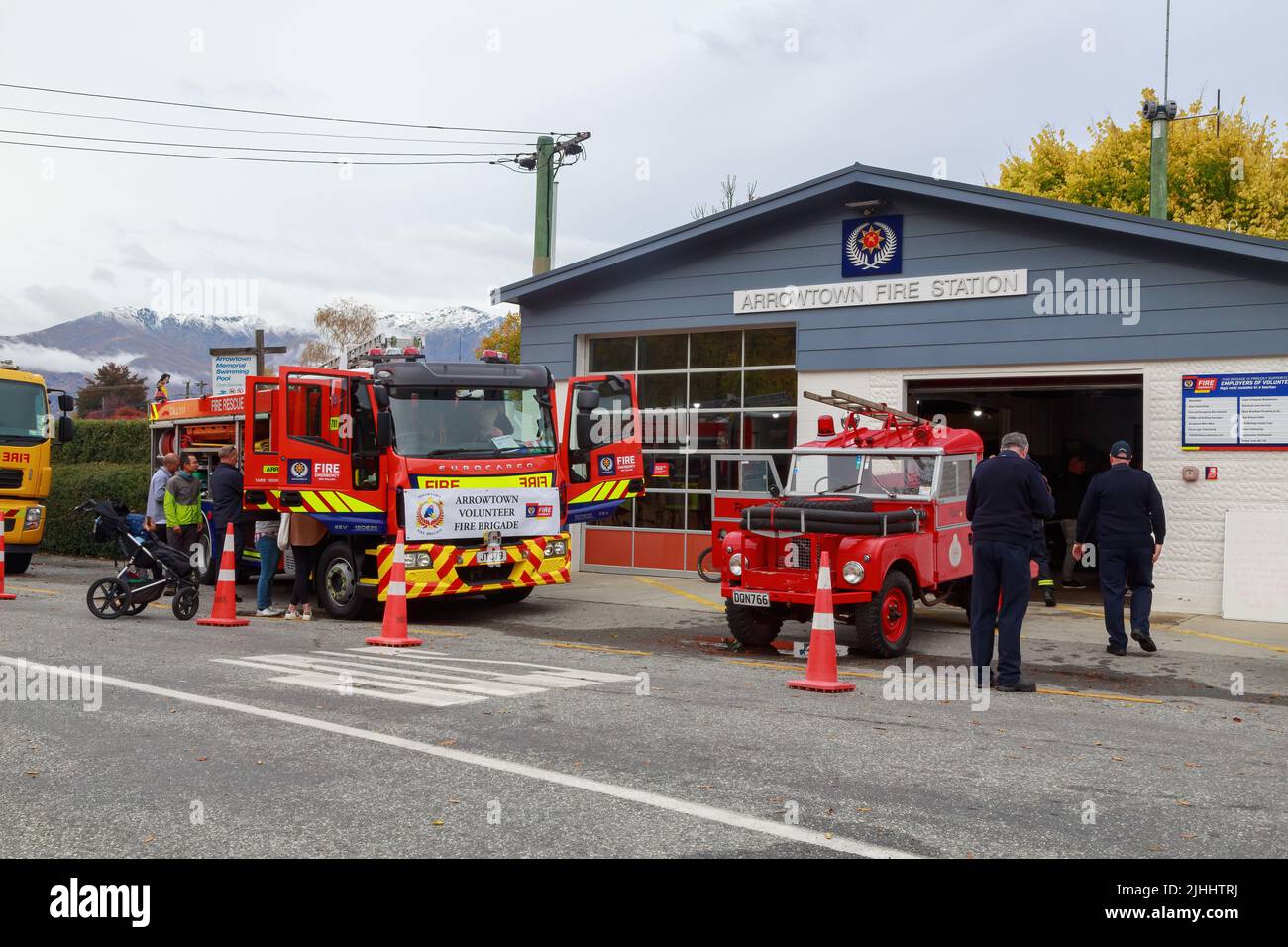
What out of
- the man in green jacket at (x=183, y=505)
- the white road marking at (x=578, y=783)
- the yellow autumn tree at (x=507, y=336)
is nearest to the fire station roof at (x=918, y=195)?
the man in green jacket at (x=183, y=505)

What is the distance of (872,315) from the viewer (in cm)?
1642

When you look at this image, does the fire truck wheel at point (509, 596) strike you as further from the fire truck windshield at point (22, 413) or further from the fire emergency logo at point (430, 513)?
the fire truck windshield at point (22, 413)

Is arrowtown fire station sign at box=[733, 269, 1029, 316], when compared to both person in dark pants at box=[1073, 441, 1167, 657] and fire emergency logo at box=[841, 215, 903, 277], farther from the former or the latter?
person in dark pants at box=[1073, 441, 1167, 657]

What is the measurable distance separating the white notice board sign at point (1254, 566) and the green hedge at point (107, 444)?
67.5ft

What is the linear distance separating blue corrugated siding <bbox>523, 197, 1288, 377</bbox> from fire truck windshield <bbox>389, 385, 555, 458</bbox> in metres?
4.77

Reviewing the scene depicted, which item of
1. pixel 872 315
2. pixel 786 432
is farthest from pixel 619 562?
pixel 872 315

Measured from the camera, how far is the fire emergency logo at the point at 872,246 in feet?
53.2

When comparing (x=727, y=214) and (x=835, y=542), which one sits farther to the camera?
(x=727, y=214)

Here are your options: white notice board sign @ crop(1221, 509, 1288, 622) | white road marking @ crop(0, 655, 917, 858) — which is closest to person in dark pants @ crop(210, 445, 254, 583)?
white road marking @ crop(0, 655, 917, 858)

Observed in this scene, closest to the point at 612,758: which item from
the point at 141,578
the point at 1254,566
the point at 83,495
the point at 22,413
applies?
the point at 141,578

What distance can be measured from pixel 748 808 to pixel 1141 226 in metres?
11.1

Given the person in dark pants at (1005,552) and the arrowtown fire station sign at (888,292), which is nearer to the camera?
the person in dark pants at (1005,552)

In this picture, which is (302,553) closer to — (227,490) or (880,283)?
(227,490)
